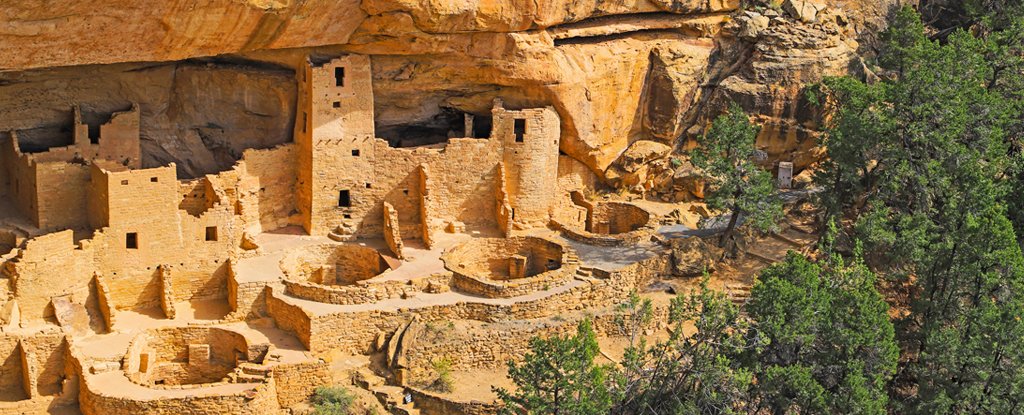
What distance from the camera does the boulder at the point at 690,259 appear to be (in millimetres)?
42125

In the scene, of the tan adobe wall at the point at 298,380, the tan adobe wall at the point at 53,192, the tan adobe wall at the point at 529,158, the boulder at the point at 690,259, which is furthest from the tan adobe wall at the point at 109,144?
the boulder at the point at 690,259

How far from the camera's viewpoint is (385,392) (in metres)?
36.3

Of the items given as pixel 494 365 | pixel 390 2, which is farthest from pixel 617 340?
pixel 390 2

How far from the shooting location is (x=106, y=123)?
3953cm

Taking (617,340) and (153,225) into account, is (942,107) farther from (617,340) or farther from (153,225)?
(153,225)

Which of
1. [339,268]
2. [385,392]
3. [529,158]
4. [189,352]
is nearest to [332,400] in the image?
[385,392]

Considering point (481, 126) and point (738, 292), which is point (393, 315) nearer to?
point (481, 126)

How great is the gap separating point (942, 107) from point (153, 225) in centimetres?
1974

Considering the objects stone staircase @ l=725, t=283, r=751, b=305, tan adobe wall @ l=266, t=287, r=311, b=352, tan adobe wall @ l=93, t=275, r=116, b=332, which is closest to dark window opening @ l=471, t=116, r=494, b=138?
stone staircase @ l=725, t=283, r=751, b=305

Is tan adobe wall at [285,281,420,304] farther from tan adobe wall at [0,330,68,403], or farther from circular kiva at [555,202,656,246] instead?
circular kiva at [555,202,656,246]

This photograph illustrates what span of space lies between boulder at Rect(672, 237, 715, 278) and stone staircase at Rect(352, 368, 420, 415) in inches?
358

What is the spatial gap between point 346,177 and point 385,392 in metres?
7.45

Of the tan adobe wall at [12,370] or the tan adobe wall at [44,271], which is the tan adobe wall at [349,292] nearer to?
the tan adobe wall at [44,271]

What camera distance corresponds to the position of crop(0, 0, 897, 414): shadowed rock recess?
3572 centimetres
